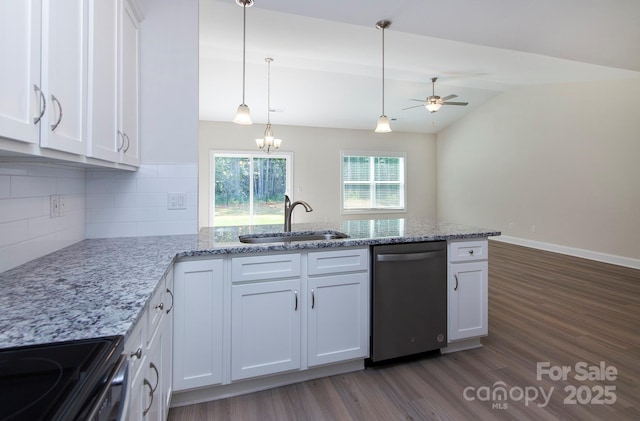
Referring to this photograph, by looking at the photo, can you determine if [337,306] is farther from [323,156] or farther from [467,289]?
[323,156]

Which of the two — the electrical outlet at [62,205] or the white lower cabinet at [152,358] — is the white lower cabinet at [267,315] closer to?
the white lower cabinet at [152,358]

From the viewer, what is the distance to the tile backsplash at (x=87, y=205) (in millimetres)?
1390

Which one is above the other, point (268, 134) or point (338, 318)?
point (268, 134)

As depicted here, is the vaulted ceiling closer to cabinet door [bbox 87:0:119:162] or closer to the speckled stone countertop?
cabinet door [bbox 87:0:119:162]

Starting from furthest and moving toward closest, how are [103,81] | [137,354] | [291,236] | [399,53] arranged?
[399,53], [291,236], [103,81], [137,354]

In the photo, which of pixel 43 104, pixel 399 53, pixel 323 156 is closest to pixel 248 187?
pixel 323 156

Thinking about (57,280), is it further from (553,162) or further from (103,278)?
(553,162)

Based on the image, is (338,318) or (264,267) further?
(338,318)

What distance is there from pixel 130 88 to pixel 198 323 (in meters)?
1.40

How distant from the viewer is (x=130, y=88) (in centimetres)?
186

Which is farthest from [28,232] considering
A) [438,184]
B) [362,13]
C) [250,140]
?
[438,184]

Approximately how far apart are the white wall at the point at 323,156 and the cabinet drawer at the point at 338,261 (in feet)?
17.7

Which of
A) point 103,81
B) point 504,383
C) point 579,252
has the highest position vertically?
point 103,81

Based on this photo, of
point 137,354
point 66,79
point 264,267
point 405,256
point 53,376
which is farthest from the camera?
point 405,256
